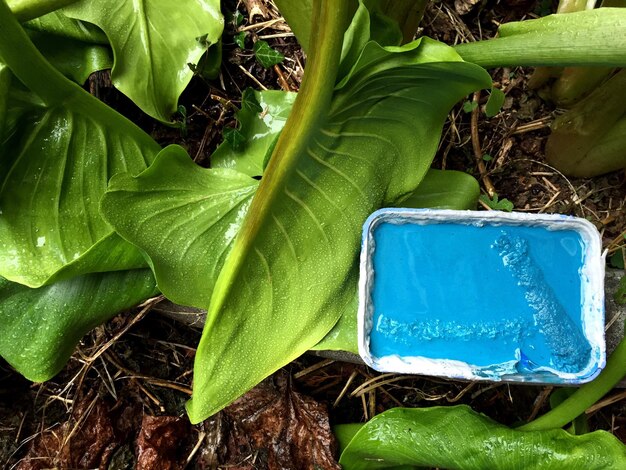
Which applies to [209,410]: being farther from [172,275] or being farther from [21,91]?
[21,91]

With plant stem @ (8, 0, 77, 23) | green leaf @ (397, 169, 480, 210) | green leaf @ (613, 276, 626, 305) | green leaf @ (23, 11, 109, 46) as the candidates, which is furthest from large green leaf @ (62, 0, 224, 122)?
green leaf @ (613, 276, 626, 305)

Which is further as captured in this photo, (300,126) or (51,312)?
(51,312)

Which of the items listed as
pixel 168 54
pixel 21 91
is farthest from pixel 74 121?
pixel 168 54

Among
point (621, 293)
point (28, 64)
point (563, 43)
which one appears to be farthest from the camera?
point (621, 293)

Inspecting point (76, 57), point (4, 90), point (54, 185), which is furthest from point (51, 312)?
point (76, 57)

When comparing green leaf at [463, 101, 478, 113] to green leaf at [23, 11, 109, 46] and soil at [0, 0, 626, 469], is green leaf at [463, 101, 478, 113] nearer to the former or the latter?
soil at [0, 0, 626, 469]

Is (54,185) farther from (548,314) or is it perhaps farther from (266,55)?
(548,314)
